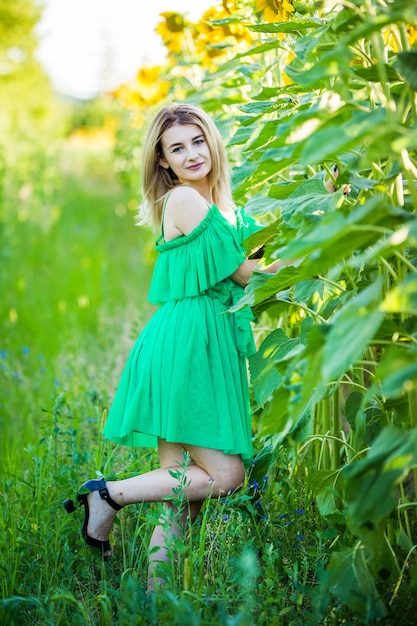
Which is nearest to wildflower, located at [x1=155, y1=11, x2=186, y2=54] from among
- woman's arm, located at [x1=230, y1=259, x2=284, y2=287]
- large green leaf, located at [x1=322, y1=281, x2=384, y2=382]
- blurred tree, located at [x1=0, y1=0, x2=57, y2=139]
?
woman's arm, located at [x1=230, y1=259, x2=284, y2=287]

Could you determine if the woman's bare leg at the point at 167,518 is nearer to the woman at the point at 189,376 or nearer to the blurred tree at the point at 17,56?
the woman at the point at 189,376

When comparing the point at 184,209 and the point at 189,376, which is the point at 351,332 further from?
the point at 184,209

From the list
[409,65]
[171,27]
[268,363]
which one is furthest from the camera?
[171,27]

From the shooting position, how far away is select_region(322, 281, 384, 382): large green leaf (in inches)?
48.0

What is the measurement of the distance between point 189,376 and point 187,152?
0.71 m

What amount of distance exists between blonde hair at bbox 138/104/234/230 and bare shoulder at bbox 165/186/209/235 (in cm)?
13

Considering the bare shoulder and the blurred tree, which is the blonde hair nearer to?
the bare shoulder

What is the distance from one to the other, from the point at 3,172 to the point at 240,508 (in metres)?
5.49

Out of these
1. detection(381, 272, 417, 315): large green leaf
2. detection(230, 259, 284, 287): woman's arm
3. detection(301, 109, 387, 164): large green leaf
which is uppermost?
detection(301, 109, 387, 164): large green leaf

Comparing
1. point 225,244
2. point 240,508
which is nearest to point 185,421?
point 240,508

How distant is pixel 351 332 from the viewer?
1.26 m

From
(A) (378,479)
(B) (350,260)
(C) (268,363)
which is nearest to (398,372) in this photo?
(A) (378,479)

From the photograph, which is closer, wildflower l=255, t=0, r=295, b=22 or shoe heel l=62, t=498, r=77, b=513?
wildflower l=255, t=0, r=295, b=22

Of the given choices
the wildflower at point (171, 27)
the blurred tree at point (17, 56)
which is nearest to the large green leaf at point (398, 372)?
the wildflower at point (171, 27)
